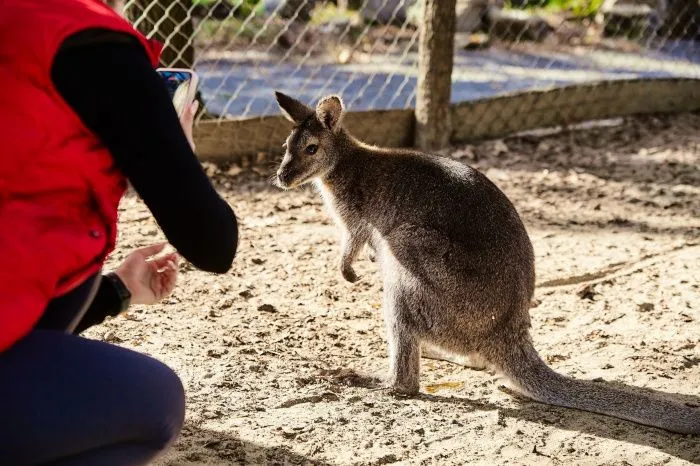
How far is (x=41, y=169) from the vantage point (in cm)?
182

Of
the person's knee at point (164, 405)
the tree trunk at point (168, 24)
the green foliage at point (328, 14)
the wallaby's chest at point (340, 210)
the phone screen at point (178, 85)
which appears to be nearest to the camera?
the person's knee at point (164, 405)

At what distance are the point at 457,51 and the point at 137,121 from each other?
7.92 metres

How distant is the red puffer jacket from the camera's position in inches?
69.1

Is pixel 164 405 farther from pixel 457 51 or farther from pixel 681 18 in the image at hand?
pixel 681 18

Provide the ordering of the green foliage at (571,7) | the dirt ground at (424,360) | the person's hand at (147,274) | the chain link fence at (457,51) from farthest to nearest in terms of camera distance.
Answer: the green foliage at (571,7)
the chain link fence at (457,51)
the dirt ground at (424,360)
the person's hand at (147,274)

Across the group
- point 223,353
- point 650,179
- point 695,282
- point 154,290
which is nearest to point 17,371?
point 154,290

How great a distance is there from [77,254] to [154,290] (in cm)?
46

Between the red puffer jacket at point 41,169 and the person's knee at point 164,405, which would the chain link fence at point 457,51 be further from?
the red puffer jacket at point 41,169

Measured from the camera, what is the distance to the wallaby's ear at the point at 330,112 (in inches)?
166

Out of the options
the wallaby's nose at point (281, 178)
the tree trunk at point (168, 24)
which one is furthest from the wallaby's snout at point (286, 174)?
the tree trunk at point (168, 24)

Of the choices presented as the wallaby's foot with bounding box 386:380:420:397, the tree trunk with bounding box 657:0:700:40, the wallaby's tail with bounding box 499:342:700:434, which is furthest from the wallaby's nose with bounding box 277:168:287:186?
the tree trunk with bounding box 657:0:700:40

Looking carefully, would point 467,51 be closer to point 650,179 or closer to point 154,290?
point 650,179

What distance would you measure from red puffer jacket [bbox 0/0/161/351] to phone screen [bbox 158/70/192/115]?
255 millimetres

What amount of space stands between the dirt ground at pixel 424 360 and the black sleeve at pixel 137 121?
1.30 meters
